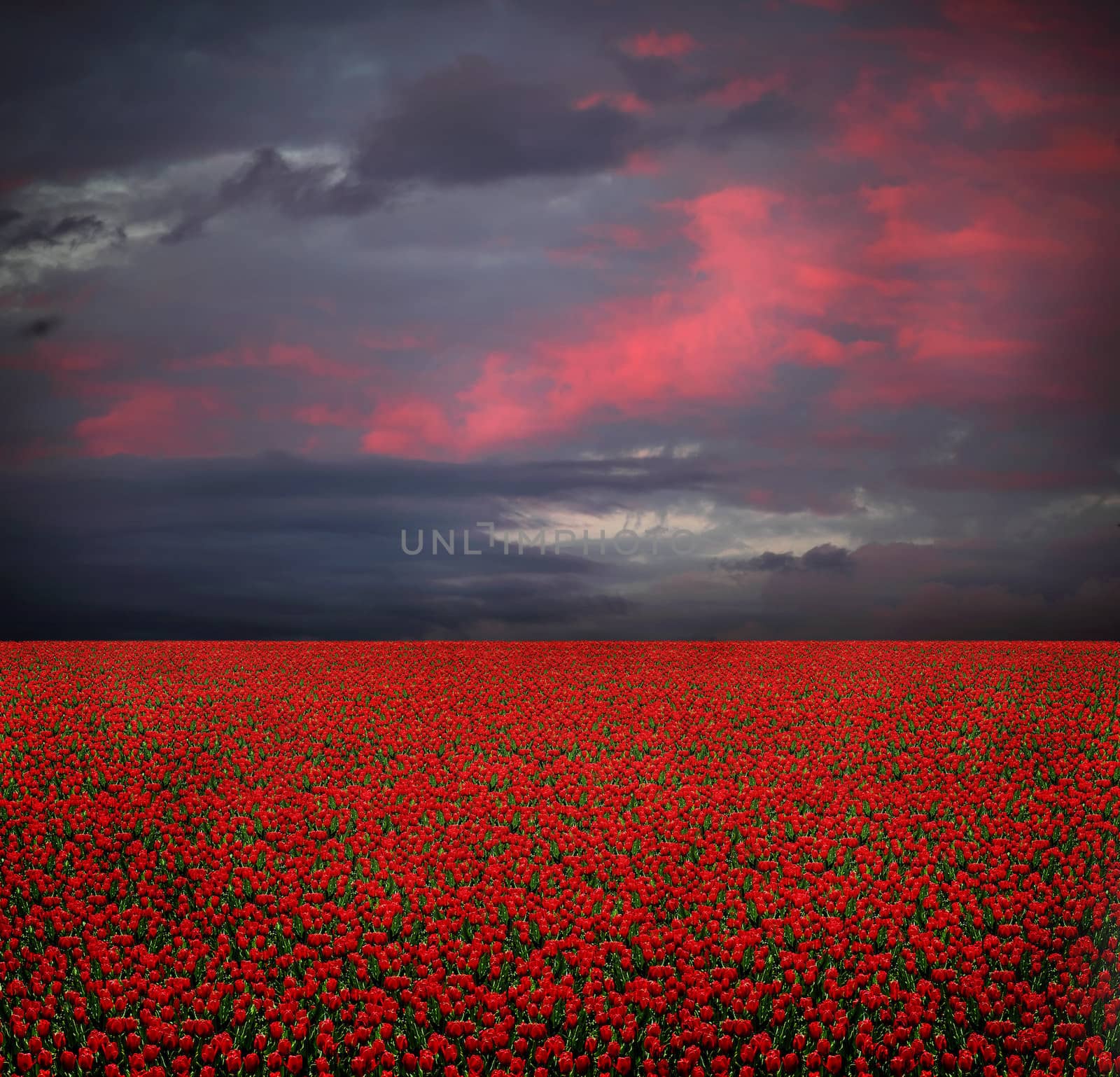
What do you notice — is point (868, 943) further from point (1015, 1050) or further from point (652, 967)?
point (652, 967)

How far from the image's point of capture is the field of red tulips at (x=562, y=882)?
7863 mm

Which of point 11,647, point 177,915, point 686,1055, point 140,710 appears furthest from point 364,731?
point 11,647

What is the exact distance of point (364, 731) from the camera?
18.2m

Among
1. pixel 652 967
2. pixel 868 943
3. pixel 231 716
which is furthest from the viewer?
pixel 231 716

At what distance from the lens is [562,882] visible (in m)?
10.9

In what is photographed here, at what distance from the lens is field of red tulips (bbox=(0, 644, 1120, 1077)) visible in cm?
786

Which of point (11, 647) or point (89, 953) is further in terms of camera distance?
point (11, 647)

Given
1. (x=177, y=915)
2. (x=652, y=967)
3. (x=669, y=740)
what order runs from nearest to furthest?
(x=652, y=967), (x=177, y=915), (x=669, y=740)

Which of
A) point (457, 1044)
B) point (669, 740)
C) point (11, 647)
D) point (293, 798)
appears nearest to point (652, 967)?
point (457, 1044)

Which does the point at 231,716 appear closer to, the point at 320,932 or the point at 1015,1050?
the point at 320,932

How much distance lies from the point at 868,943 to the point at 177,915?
8.18 m

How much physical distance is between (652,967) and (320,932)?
3765 mm

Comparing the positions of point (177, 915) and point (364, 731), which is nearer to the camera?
point (177, 915)

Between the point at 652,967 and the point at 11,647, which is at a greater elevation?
the point at 11,647
